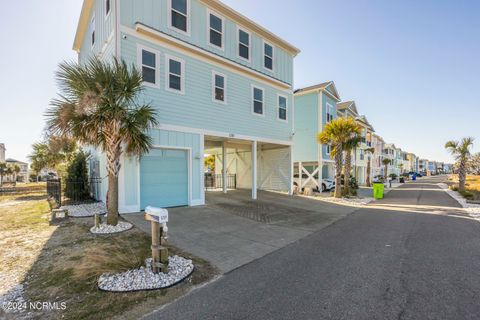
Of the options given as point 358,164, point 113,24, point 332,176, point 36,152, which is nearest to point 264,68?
point 113,24

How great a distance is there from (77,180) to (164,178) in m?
5.08

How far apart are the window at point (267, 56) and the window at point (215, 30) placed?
343 centimetres

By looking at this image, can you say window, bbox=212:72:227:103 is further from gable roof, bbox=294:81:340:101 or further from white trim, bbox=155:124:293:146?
gable roof, bbox=294:81:340:101

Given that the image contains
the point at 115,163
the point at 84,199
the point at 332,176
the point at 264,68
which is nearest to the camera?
the point at 115,163

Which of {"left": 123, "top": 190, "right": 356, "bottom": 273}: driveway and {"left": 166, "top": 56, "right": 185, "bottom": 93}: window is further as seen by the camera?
{"left": 166, "top": 56, "right": 185, "bottom": 93}: window

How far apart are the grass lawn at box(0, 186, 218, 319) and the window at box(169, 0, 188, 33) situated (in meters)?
8.74

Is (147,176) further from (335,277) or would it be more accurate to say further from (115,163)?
(335,277)

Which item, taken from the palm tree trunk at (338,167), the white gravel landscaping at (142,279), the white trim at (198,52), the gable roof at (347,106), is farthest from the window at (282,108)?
the gable roof at (347,106)

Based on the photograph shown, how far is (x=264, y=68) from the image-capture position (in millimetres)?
14719

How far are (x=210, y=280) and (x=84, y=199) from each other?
1048 cm

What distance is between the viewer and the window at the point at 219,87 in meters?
11.9

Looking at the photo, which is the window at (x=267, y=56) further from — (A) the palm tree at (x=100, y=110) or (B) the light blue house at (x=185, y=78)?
(A) the palm tree at (x=100, y=110)

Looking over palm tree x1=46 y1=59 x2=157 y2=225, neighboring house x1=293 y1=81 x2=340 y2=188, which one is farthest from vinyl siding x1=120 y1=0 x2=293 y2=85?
neighboring house x1=293 y1=81 x2=340 y2=188

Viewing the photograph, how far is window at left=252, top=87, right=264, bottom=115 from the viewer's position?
46.3 ft
